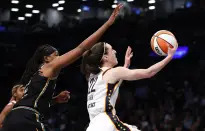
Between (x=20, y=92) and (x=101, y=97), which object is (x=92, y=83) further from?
(x=20, y=92)

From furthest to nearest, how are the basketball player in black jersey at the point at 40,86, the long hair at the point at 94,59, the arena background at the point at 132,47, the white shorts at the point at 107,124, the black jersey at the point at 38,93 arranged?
the arena background at the point at 132,47 → the long hair at the point at 94,59 → the black jersey at the point at 38,93 → the basketball player in black jersey at the point at 40,86 → the white shorts at the point at 107,124

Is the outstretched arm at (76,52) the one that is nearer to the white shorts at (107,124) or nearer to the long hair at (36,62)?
the long hair at (36,62)

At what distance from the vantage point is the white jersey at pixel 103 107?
11.1 ft

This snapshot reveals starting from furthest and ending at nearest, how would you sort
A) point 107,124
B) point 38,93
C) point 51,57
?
point 51,57 < point 38,93 < point 107,124

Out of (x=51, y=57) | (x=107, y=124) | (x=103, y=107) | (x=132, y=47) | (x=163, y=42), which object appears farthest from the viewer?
(x=132, y=47)

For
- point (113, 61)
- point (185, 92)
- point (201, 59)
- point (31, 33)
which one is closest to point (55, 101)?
point (113, 61)

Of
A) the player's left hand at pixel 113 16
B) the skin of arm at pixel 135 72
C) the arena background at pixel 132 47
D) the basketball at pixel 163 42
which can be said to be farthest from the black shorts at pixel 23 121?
the arena background at pixel 132 47

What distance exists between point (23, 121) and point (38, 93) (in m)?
0.31

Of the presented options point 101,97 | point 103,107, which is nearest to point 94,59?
point 101,97

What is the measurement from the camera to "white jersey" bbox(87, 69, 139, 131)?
11.1ft

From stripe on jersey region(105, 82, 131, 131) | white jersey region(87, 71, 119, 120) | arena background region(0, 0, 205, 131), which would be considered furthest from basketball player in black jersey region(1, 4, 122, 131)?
arena background region(0, 0, 205, 131)

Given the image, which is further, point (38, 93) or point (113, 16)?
point (113, 16)

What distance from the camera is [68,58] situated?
11.6 feet

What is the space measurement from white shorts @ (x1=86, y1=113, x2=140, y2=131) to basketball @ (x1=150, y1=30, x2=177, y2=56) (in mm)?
955
